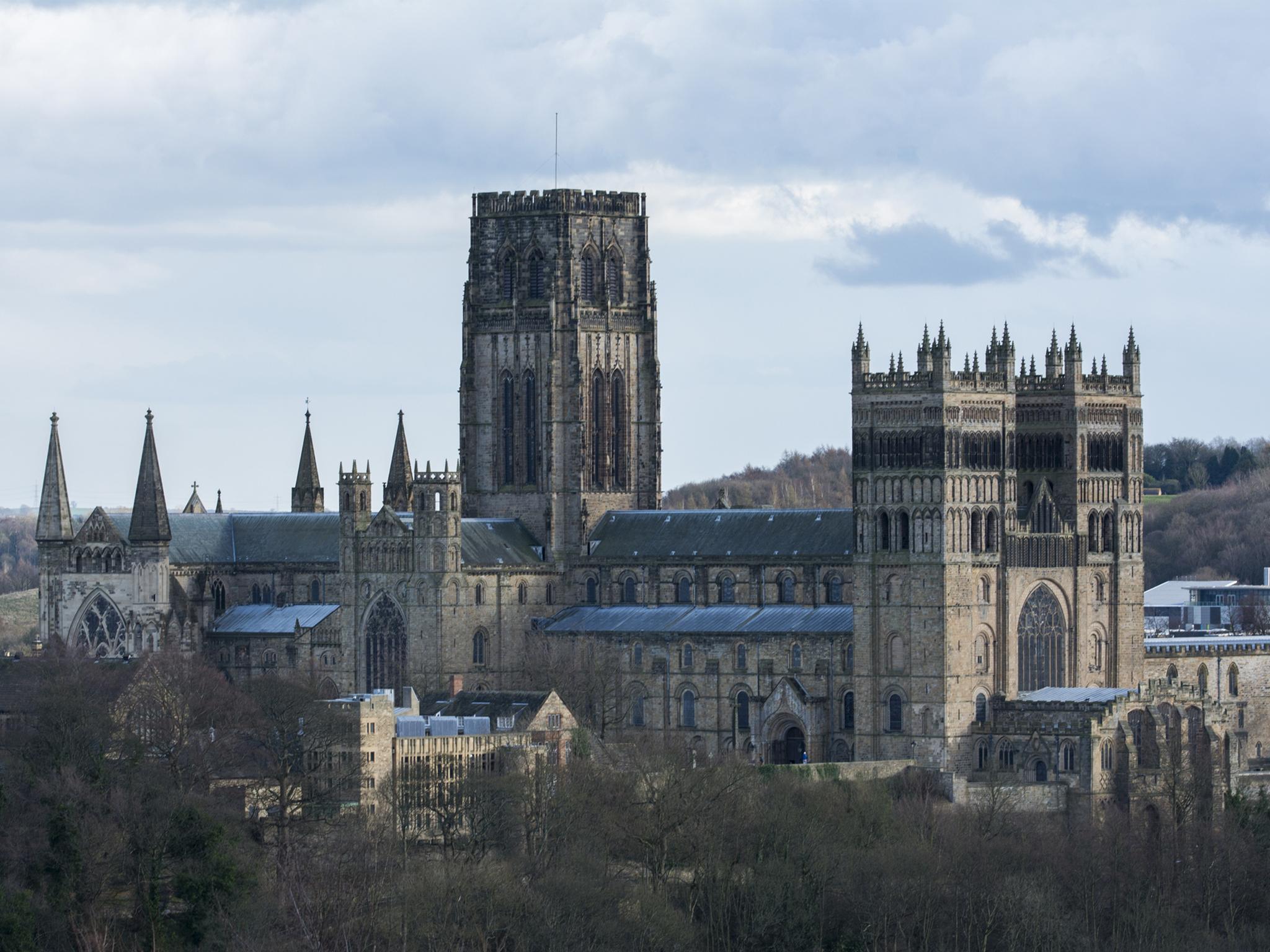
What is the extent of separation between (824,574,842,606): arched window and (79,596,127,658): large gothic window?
3379 centimetres

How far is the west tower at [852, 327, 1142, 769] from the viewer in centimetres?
14850

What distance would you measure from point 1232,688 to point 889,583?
21.5m

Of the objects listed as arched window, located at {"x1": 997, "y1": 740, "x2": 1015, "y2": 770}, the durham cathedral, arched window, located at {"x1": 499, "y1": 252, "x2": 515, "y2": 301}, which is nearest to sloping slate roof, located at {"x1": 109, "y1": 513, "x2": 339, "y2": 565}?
the durham cathedral

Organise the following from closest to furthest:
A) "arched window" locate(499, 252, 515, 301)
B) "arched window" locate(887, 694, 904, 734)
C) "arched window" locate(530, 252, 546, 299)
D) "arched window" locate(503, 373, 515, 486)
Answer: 1. "arched window" locate(887, 694, 904, 734)
2. "arched window" locate(530, 252, 546, 299)
3. "arched window" locate(503, 373, 515, 486)
4. "arched window" locate(499, 252, 515, 301)

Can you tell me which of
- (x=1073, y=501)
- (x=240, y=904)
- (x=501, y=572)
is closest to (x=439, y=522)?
(x=501, y=572)

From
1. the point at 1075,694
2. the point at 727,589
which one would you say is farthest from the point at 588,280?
the point at 1075,694

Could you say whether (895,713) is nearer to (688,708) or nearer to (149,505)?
(688,708)

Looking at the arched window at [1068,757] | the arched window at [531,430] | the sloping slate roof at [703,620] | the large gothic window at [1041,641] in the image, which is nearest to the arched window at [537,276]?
the arched window at [531,430]

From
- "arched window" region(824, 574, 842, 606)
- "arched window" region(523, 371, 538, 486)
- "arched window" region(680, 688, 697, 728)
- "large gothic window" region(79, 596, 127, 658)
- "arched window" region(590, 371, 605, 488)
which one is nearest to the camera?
"arched window" region(824, 574, 842, 606)

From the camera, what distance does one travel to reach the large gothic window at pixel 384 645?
16150cm

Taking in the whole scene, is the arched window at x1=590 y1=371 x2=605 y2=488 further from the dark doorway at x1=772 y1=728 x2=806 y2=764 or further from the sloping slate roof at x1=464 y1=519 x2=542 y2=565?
the dark doorway at x1=772 y1=728 x2=806 y2=764

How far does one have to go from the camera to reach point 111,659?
167 m

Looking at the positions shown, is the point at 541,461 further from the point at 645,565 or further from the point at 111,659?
the point at 111,659

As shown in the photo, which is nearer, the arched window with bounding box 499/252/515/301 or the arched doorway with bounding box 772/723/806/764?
the arched doorway with bounding box 772/723/806/764
